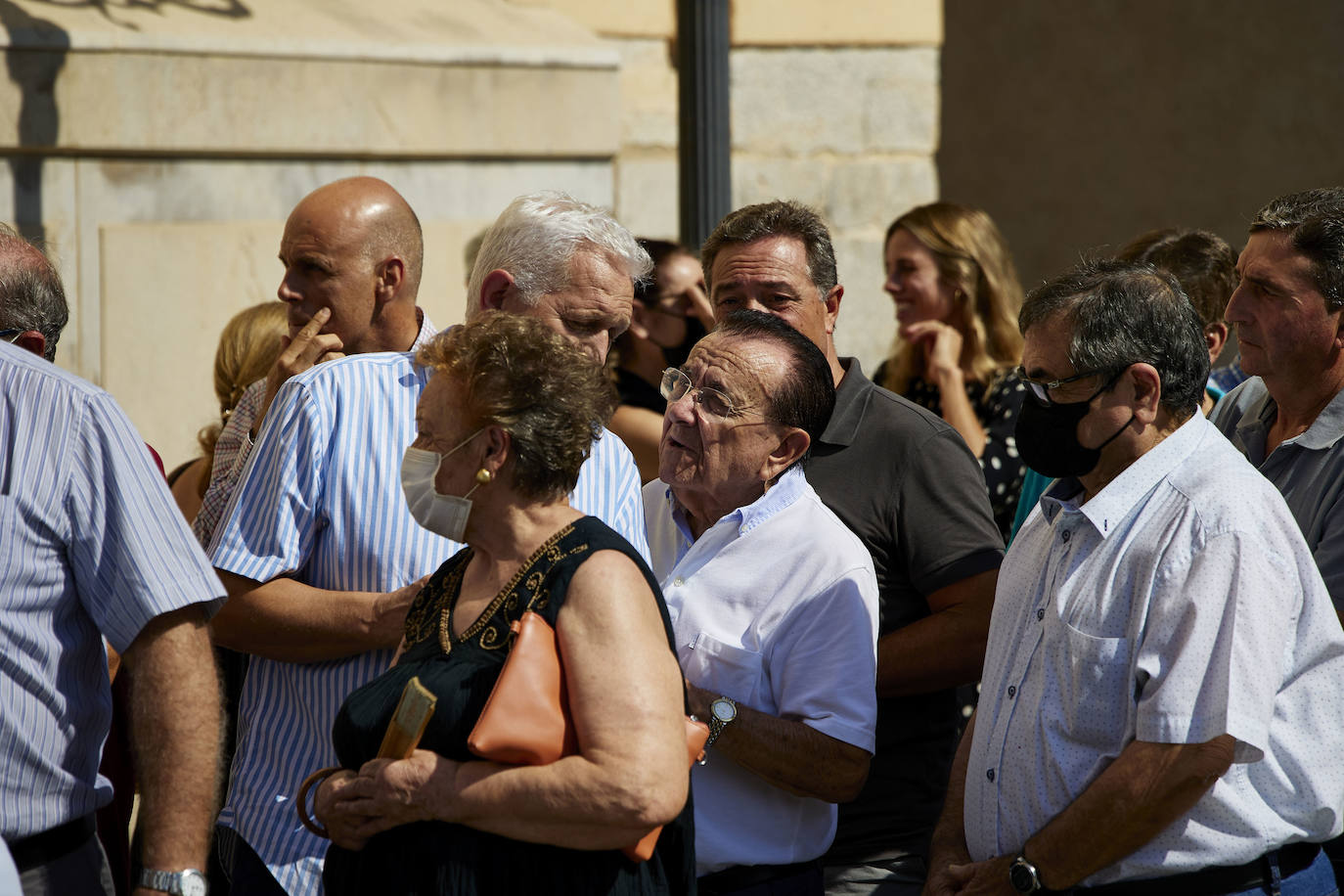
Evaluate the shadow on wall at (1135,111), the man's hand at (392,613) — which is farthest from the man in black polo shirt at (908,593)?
the shadow on wall at (1135,111)

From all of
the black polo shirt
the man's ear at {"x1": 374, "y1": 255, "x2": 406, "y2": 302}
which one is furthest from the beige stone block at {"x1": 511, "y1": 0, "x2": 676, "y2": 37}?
the black polo shirt

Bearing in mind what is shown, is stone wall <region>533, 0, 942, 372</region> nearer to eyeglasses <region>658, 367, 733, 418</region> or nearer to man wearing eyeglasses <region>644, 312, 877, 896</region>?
eyeglasses <region>658, 367, 733, 418</region>

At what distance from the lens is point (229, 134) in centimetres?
557

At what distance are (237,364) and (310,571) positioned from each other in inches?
72.5

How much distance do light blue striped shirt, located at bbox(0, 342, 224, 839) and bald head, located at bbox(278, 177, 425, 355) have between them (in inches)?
54.9

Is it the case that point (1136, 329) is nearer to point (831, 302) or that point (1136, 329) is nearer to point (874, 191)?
point (831, 302)

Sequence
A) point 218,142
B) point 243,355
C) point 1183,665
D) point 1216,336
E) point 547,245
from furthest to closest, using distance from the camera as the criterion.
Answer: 1. point 218,142
2. point 243,355
3. point 1216,336
4. point 547,245
5. point 1183,665

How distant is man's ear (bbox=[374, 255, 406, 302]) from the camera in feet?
12.0

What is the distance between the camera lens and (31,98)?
519 cm

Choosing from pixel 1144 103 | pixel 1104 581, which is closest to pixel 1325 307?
pixel 1104 581

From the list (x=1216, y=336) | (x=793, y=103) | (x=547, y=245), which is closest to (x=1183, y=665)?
(x=547, y=245)

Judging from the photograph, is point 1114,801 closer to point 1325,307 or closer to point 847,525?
point 847,525

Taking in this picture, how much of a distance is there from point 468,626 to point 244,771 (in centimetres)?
78

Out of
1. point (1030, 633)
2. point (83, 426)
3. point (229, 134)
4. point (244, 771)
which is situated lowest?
point (244, 771)
